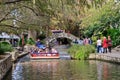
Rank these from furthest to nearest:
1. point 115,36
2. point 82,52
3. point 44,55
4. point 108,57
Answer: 1. point 115,36
2. point 44,55
3. point 82,52
4. point 108,57

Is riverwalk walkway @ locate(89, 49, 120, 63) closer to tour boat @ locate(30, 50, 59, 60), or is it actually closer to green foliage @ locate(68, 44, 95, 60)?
green foliage @ locate(68, 44, 95, 60)

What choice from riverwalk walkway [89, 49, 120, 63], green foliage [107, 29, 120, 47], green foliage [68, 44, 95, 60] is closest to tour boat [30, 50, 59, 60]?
green foliage [68, 44, 95, 60]

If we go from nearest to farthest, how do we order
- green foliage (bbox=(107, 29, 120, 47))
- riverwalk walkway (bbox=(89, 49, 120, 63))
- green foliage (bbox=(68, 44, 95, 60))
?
1. riverwalk walkway (bbox=(89, 49, 120, 63))
2. green foliage (bbox=(68, 44, 95, 60))
3. green foliage (bbox=(107, 29, 120, 47))

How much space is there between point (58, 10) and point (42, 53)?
24063 mm

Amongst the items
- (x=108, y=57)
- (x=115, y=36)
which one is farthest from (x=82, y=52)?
(x=115, y=36)

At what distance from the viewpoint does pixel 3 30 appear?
28953mm

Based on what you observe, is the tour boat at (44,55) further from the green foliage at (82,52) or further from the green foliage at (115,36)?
the green foliage at (115,36)

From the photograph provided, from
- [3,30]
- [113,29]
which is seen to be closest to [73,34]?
[113,29]

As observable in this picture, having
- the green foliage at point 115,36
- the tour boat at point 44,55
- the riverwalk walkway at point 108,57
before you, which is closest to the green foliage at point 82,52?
the riverwalk walkway at point 108,57

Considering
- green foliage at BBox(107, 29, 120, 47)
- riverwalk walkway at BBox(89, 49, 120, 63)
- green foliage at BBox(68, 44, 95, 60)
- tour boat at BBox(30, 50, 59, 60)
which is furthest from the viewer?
green foliage at BBox(107, 29, 120, 47)

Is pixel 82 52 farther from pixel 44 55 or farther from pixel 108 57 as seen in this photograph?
pixel 108 57

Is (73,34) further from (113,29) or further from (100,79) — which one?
(100,79)

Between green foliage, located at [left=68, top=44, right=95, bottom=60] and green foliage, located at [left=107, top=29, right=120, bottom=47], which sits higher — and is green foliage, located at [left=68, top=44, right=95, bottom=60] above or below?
below

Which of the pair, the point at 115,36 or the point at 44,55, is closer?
the point at 44,55
